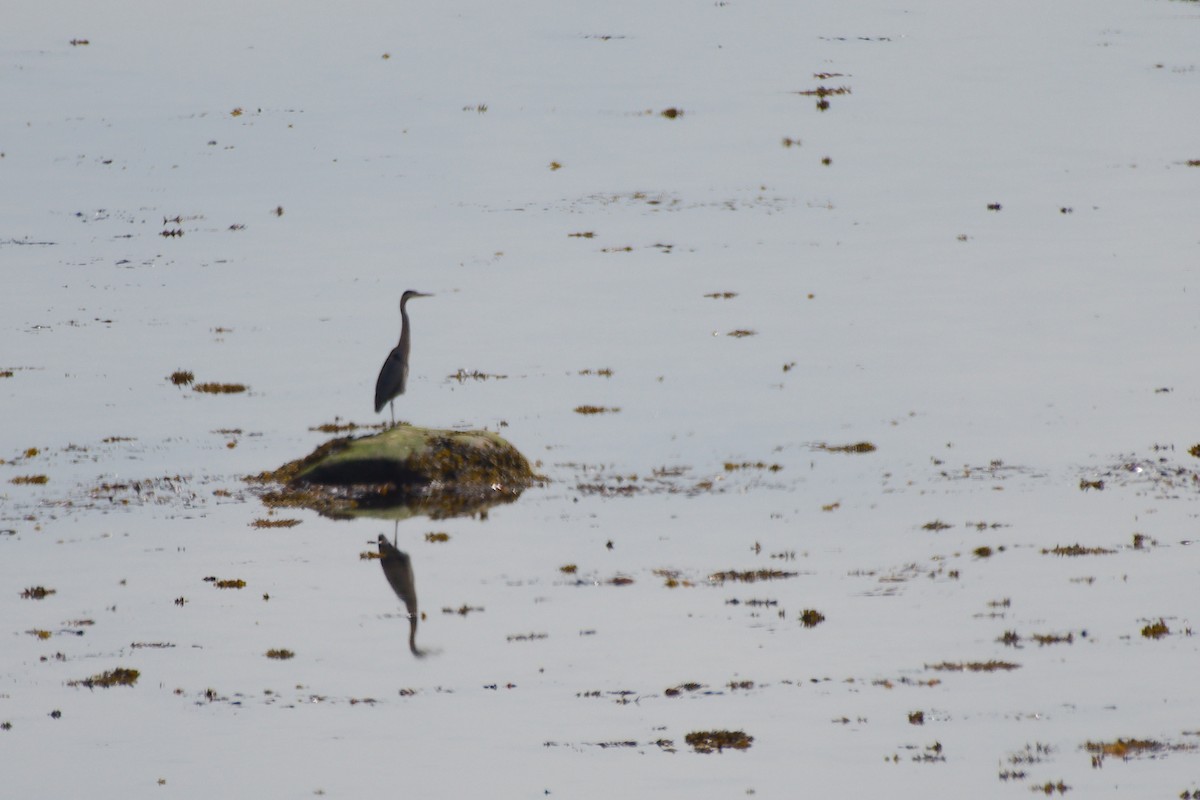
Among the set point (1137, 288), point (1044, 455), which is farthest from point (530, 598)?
point (1137, 288)

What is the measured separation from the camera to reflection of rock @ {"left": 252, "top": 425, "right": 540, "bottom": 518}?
112 feet

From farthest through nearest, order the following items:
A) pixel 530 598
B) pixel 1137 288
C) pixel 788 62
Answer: pixel 788 62, pixel 1137 288, pixel 530 598

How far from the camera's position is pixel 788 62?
94000mm

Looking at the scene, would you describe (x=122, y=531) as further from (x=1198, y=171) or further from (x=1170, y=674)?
(x=1198, y=171)

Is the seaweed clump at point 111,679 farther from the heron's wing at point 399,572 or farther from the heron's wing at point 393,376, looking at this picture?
the heron's wing at point 393,376

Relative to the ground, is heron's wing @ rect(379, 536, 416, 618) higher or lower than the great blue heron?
lower

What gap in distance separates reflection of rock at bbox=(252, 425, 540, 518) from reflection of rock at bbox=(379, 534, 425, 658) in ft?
8.83

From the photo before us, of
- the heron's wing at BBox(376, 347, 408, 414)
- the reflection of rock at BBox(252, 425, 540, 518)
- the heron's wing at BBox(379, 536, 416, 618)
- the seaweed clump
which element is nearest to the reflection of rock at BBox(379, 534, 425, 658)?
the heron's wing at BBox(379, 536, 416, 618)

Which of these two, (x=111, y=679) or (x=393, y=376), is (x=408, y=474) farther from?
(x=111, y=679)

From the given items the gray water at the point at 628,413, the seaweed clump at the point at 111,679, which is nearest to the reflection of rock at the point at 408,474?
the gray water at the point at 628,413

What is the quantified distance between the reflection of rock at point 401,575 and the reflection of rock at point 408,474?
8.83 ft

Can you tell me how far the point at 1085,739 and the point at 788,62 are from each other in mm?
75881

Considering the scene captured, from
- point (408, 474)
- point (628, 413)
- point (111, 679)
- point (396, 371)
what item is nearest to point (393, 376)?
point (396, 371)

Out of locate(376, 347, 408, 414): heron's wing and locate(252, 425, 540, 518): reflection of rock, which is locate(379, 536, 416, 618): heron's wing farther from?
locate(376, 347, 408, 414): heron's wing
